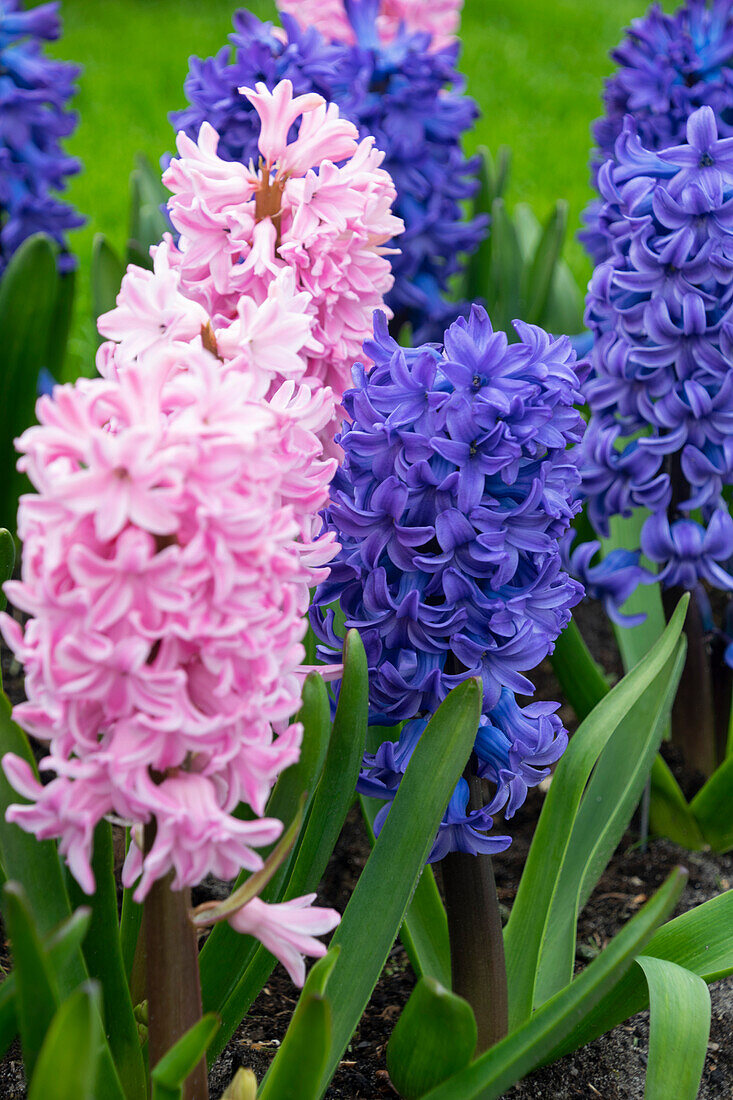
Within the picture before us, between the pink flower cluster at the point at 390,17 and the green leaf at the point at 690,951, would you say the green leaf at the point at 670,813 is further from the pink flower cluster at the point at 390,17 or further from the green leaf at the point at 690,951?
the pink flower cluster at the point at 390,17

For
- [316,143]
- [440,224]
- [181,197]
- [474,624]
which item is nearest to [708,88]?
[440,224]

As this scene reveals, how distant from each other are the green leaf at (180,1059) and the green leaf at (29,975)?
113 mm

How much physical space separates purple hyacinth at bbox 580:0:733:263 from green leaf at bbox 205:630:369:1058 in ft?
4.17

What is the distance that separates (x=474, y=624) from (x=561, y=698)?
138 centimetres

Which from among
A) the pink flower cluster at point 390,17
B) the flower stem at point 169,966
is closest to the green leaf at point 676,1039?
the flower stem at point 169,966

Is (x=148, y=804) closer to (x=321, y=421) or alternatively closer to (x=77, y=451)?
Result: (x=77, y=451)

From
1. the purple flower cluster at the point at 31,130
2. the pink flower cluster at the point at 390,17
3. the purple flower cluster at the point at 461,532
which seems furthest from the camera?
the pink flower cluster at the point at 390,17

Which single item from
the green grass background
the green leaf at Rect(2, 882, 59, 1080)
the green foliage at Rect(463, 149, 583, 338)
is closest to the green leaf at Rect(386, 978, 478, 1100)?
the green leaf at Rect(2, 882, 59, 1080)

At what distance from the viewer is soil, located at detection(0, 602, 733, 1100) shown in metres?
1.58

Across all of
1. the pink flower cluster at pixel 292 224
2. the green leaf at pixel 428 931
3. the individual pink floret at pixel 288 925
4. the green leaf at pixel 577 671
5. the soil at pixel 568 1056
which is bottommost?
the soil at pixel 568 1056

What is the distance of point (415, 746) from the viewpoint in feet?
4.31

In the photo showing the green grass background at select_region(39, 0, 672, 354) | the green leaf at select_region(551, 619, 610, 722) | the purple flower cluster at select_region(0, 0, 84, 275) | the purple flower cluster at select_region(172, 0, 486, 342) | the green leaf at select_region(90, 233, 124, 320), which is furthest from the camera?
the green grass background at select_region(39, 0, 672, 354)

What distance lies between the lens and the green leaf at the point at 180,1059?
3.32 ft

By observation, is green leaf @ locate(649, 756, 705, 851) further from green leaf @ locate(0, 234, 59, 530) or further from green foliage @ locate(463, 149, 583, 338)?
green leaf @ locate(0, 234, 59, 530)
